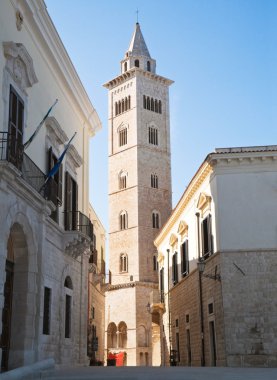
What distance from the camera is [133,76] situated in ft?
200

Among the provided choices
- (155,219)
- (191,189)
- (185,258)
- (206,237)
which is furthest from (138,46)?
(206,237)

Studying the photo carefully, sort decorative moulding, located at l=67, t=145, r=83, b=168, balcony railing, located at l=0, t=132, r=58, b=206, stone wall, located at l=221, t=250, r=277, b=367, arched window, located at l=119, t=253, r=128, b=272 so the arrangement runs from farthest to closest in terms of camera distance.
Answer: arched window, located at l=119, t=253, r=128, b=272 < stone wall, located at l=221, t=250, r=277, b=367 < decorative moulding, located at l=67, t=145, r=83, b=168 < balcony railing, located at l=0, t=132, r=58, b=206

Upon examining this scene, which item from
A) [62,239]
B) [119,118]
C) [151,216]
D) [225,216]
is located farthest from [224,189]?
[119,118]

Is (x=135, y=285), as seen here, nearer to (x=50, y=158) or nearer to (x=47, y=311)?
(x=50, y=158)

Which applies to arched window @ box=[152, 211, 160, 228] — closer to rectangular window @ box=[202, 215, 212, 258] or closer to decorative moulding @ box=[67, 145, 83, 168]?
rectangular window @ box=[202, 215, 212, 258]

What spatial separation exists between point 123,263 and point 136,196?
6672 mm

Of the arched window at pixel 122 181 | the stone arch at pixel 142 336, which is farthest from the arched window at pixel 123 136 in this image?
the stone arch at pixel 142 336

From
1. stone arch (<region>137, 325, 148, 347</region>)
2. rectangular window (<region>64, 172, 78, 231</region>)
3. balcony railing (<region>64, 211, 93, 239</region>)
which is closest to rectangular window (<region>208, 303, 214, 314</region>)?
balcony railing (<region>64, 211, 93, 239</region>)

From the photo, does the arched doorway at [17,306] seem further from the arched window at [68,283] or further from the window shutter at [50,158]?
the arched window at [68,283]

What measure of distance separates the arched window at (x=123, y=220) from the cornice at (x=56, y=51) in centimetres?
3277

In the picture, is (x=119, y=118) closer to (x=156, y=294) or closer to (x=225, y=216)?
(x=156, y=294)

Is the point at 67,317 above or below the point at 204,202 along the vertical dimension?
below

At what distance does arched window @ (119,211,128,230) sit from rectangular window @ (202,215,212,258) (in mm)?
31690

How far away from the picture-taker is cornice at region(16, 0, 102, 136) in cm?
1513
